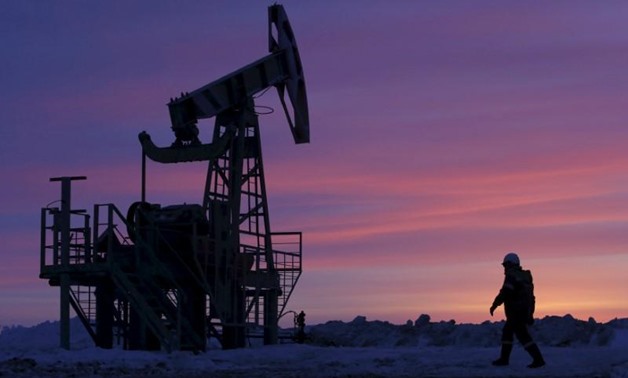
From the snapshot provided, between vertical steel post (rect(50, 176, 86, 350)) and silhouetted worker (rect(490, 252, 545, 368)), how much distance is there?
1271cm

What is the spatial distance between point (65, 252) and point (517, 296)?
13.6m

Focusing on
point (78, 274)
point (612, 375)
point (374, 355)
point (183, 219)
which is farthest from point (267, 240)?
point (612, 375)

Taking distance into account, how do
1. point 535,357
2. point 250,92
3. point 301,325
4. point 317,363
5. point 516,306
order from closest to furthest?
point 535,357
point 516,306
point 317,363
point 250,92
point 301,325

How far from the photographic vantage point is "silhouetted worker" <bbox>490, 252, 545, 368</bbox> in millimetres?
20484

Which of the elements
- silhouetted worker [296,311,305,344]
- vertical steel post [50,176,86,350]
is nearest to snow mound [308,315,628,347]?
silhouetted worker [296,311,305,344]

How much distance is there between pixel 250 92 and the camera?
35.6 meters

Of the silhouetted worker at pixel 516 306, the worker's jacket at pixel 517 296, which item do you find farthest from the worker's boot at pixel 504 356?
the worker's jacket at pixel 517 296

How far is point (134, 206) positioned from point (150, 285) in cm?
277

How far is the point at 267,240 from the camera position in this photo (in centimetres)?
3703

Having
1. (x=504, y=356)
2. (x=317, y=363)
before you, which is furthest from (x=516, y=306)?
(x=317, y=363)

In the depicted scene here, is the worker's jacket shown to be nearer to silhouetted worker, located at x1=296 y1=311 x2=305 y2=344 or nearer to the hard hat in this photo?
the hard hat

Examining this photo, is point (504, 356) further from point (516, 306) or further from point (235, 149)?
point (235, 149)

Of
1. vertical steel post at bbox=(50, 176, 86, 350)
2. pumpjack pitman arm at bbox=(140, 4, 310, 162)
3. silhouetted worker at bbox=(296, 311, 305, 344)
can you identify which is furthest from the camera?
silhouetted worker at bbox=(296, 311, 305, 344)

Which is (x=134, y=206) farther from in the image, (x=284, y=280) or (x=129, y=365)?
(x=129, y=365)
